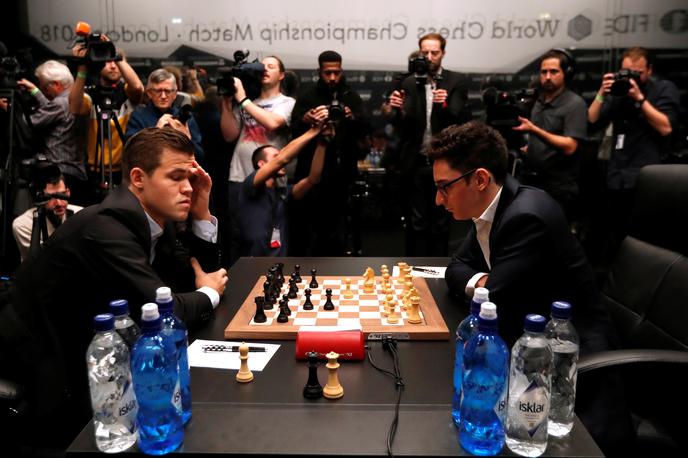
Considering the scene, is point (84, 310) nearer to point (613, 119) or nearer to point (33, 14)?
point (613, 119)

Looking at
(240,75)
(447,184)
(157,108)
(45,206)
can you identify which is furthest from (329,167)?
(447,184)

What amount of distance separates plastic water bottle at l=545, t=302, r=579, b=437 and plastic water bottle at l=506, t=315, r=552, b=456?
0.07 m

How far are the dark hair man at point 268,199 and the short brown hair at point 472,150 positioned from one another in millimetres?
1526

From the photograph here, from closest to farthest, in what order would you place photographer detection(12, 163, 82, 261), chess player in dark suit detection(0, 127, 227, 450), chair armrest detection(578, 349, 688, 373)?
chair armrest detection(578, 349, 688, 373) < chess player in dark suit detection(0, 127, 227, 450) < photographer detection(12, 163, 82, 261)

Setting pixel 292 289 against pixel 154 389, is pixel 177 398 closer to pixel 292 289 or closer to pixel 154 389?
pixel 154 389

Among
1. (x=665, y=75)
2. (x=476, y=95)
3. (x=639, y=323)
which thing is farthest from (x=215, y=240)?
(x=665, y=75)

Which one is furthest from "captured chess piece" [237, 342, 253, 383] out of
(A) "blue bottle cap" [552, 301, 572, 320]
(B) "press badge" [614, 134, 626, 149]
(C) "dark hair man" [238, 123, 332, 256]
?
(B) "press badge" [614, 134, 626, 149]

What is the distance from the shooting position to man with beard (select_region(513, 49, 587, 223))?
3711mm

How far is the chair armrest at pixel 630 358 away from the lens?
53.9 inches

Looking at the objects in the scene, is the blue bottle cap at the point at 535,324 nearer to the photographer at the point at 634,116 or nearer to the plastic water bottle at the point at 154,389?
the plastic water bottle at the point at 154,389

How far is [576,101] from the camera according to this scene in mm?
3719

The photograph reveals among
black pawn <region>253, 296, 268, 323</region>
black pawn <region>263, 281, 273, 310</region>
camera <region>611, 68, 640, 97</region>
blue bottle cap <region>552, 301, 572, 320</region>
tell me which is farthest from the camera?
camera <region>611, 68, 640, 97</region>

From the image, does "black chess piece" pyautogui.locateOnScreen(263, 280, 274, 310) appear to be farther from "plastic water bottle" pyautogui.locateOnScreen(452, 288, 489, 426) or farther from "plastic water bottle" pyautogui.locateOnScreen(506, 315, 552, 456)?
"plastic water bottle" pyautogui.locateOnScreen(506, 315, 552, 456)

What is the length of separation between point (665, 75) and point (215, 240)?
4651 millimetres
